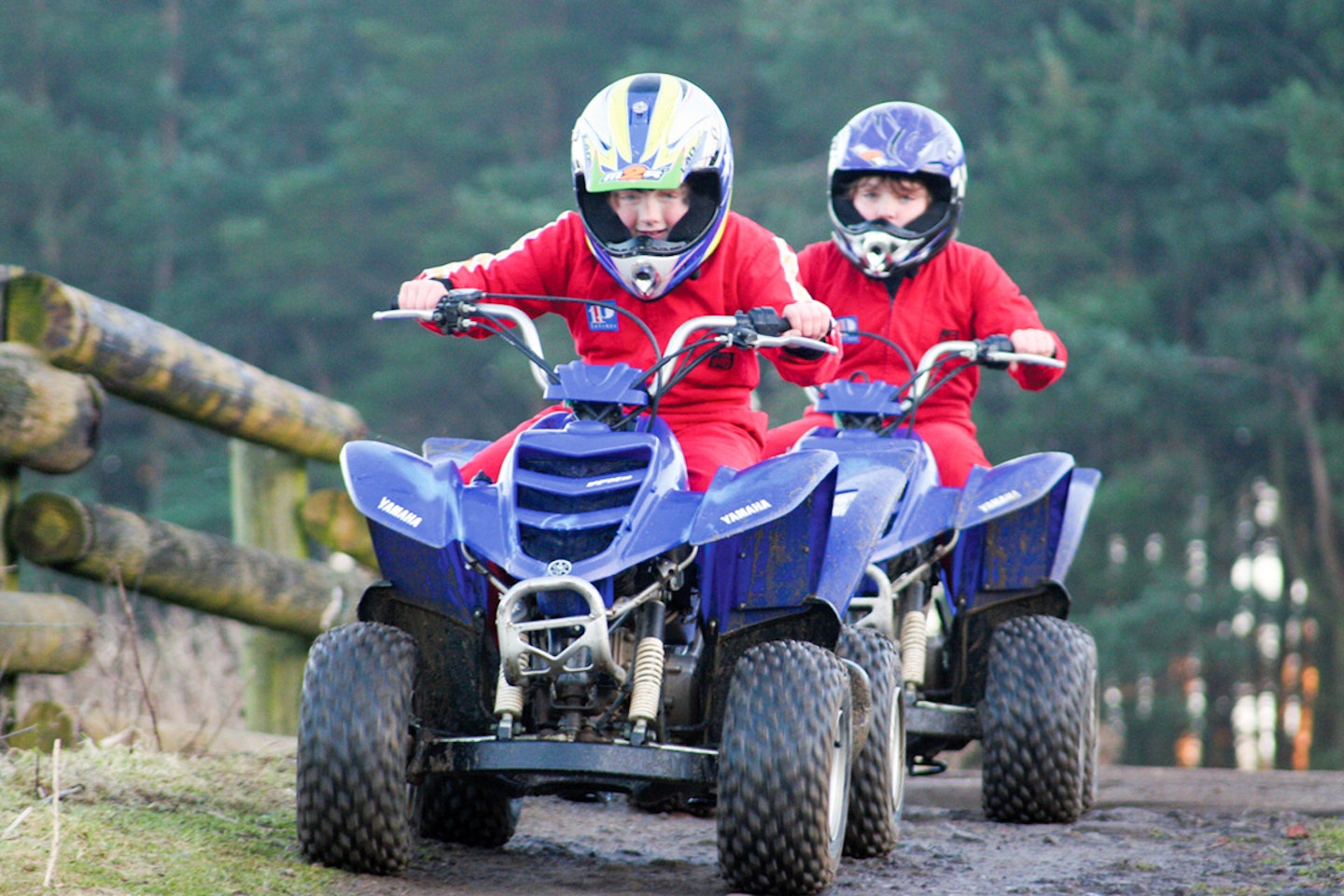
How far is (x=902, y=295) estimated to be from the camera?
729 cm

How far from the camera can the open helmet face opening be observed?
5066 mm

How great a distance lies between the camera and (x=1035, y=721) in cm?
619

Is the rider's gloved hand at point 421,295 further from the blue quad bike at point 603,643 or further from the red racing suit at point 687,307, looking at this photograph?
the blue quad bike at point 603,643

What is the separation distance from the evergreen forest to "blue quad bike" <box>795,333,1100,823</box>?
13.9 metres

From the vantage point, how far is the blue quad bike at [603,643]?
14.1 ft

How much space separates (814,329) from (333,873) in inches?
70.3

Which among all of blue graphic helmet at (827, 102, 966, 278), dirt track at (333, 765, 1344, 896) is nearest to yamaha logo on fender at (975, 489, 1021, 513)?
dirt track at (333, 765, 1344, 896)

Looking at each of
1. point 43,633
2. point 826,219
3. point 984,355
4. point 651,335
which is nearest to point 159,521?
point 43,633

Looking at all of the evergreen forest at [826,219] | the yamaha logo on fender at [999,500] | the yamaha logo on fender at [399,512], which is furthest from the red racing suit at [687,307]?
the evergreen forest at [826,219]

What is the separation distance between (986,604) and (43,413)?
3.12 meters

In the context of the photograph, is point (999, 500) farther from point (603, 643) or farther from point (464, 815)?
point (603, 643)

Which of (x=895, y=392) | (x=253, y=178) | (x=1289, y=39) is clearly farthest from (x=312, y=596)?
(x=253, y=178)

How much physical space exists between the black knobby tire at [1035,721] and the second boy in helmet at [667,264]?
1.40 metres

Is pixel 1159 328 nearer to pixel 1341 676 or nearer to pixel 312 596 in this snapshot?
pixel 1341 676
